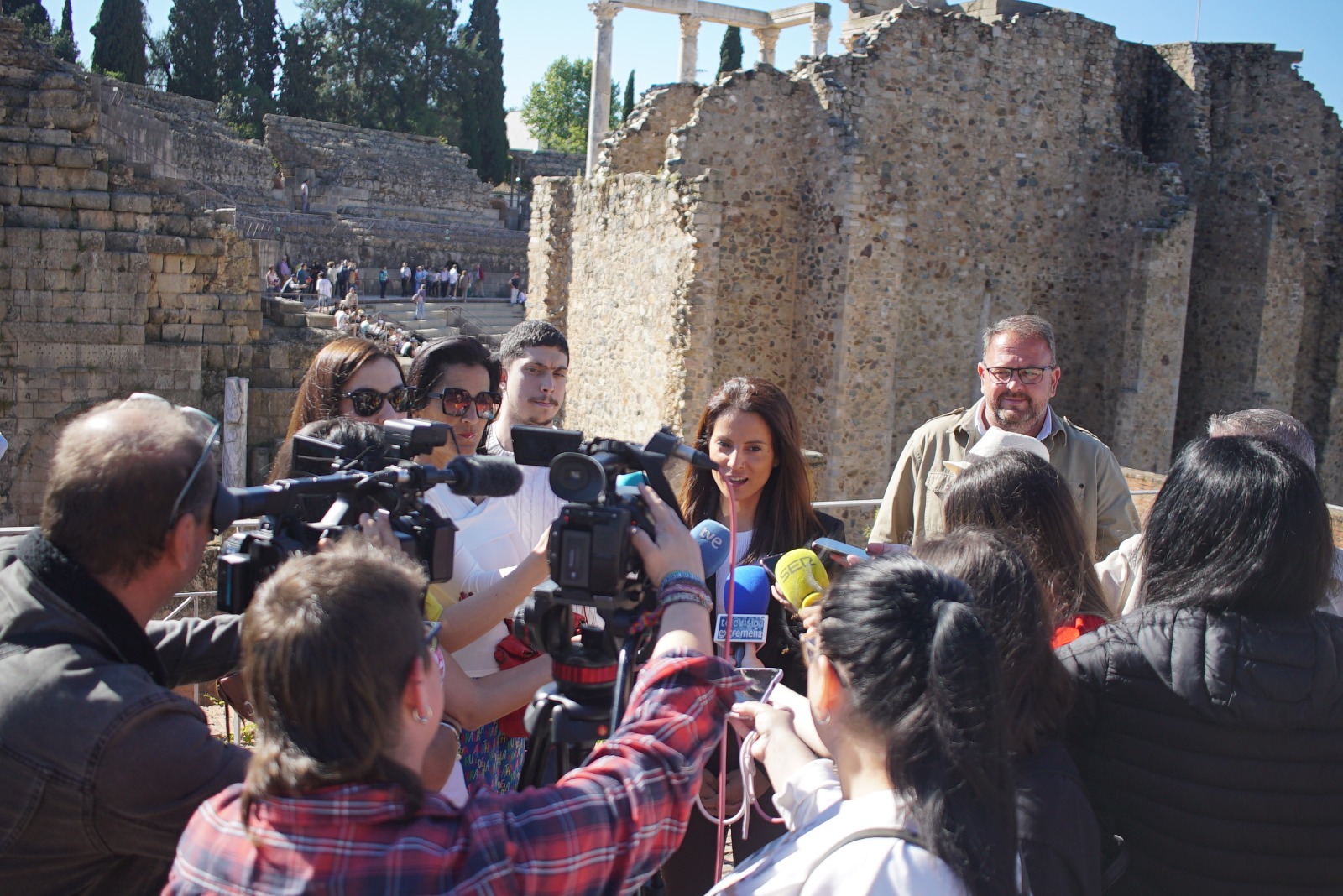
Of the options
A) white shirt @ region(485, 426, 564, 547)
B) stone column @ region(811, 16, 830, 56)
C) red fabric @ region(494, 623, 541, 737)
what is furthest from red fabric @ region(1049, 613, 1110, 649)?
stone column @ region(811, 16, 830, 56)

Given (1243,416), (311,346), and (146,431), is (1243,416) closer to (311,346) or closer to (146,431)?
(146,431)

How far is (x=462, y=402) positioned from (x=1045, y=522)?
6.89 ft

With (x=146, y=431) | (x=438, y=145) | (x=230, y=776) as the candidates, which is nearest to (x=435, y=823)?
(x=230, y=776)

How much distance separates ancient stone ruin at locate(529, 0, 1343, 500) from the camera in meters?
12.0

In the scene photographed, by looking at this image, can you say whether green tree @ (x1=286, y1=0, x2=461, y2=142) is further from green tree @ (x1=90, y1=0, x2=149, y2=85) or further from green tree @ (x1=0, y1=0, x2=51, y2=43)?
green tree @ (x1=0, y1=0, x2=51, y2=43)

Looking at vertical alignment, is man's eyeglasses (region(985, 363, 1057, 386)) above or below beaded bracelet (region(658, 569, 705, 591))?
above

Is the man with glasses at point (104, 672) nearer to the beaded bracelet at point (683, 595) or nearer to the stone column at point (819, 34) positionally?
the beaded bracelet at point (683, 595)

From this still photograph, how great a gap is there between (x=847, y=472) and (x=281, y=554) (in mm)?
10427

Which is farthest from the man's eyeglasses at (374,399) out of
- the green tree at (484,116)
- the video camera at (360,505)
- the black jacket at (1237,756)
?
the green tree at (484,116)

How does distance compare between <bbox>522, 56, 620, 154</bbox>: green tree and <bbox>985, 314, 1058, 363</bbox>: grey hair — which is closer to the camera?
<bbox>985, 314, 1058, 363</bbox>: grey hair

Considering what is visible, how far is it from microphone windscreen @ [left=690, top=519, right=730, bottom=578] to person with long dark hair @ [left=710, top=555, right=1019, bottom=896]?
2.61 ft

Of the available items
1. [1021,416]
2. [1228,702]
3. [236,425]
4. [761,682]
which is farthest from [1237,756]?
[236,425]

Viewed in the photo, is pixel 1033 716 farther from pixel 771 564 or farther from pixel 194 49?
pixel 194 49

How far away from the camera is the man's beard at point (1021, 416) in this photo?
439 centimetres
